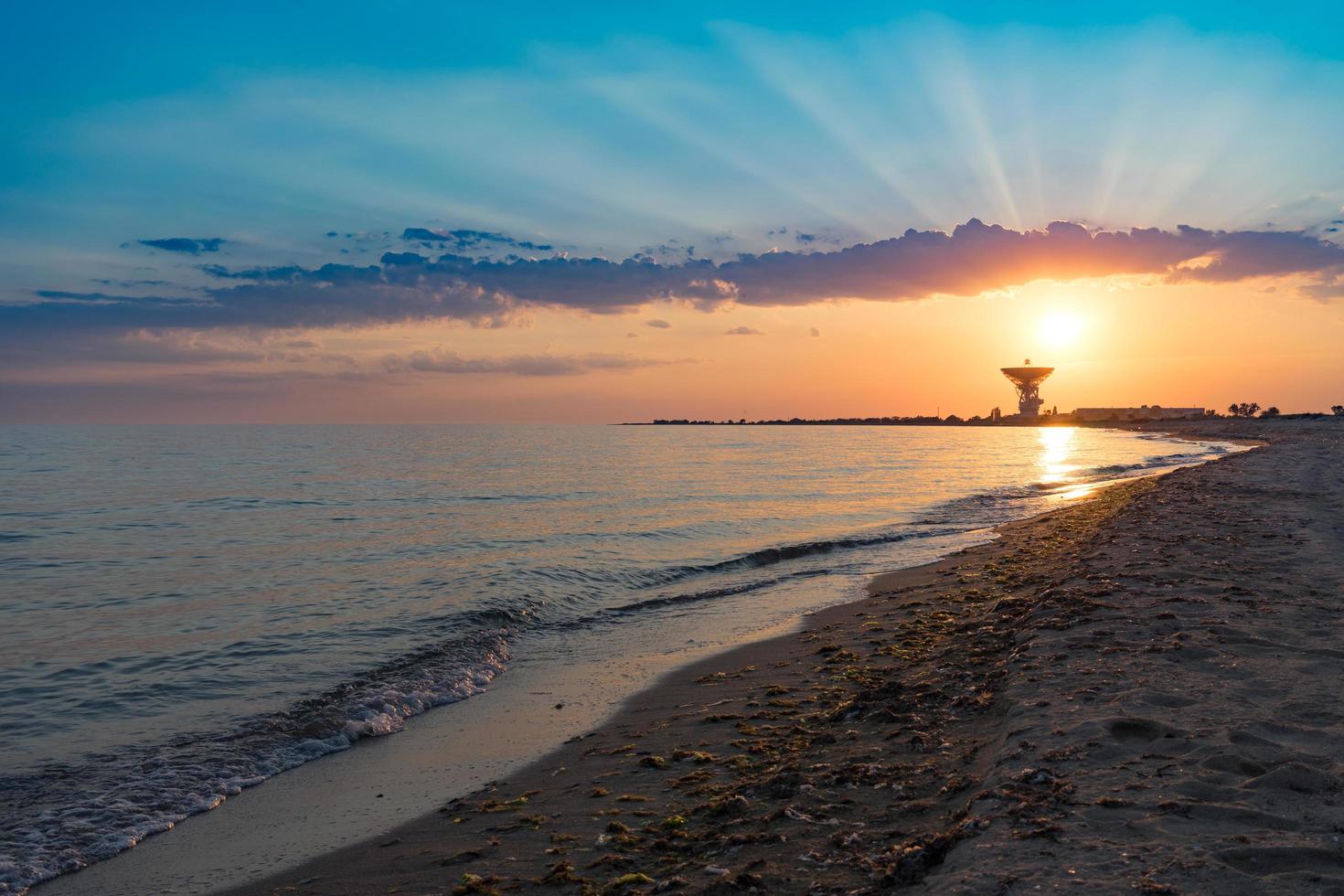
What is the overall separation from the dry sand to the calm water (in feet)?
10.7

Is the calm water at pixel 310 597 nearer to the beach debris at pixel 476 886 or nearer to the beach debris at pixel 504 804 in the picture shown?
the beach debris at pixel 504 804

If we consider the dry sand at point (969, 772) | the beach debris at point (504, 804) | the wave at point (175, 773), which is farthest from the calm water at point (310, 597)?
the dry sand at point (969, 772)

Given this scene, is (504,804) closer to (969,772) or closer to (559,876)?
(559,876)

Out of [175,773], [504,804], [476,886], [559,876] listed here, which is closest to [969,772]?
[559,876]

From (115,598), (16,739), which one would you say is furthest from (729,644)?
(115,598)

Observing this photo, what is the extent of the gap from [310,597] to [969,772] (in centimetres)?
1548

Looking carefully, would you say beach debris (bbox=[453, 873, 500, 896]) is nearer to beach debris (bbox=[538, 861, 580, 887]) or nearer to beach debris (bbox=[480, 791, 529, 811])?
beach debris (bbox=[538, 861, 580, 887])

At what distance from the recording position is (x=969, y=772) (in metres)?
6.36

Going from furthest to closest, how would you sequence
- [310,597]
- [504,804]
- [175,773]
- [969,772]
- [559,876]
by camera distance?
[310,597] → [175,773] → [504,804] → [969,772] → [559,876]

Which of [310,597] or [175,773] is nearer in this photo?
[175,773]

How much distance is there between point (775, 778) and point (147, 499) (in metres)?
43.3

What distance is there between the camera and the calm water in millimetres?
9188

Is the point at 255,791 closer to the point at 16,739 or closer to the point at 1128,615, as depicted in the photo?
the point at 16,739

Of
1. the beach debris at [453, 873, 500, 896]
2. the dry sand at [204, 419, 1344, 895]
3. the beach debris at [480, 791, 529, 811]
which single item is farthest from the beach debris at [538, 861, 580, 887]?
the beach debris at [480, 791, 529, 811]
